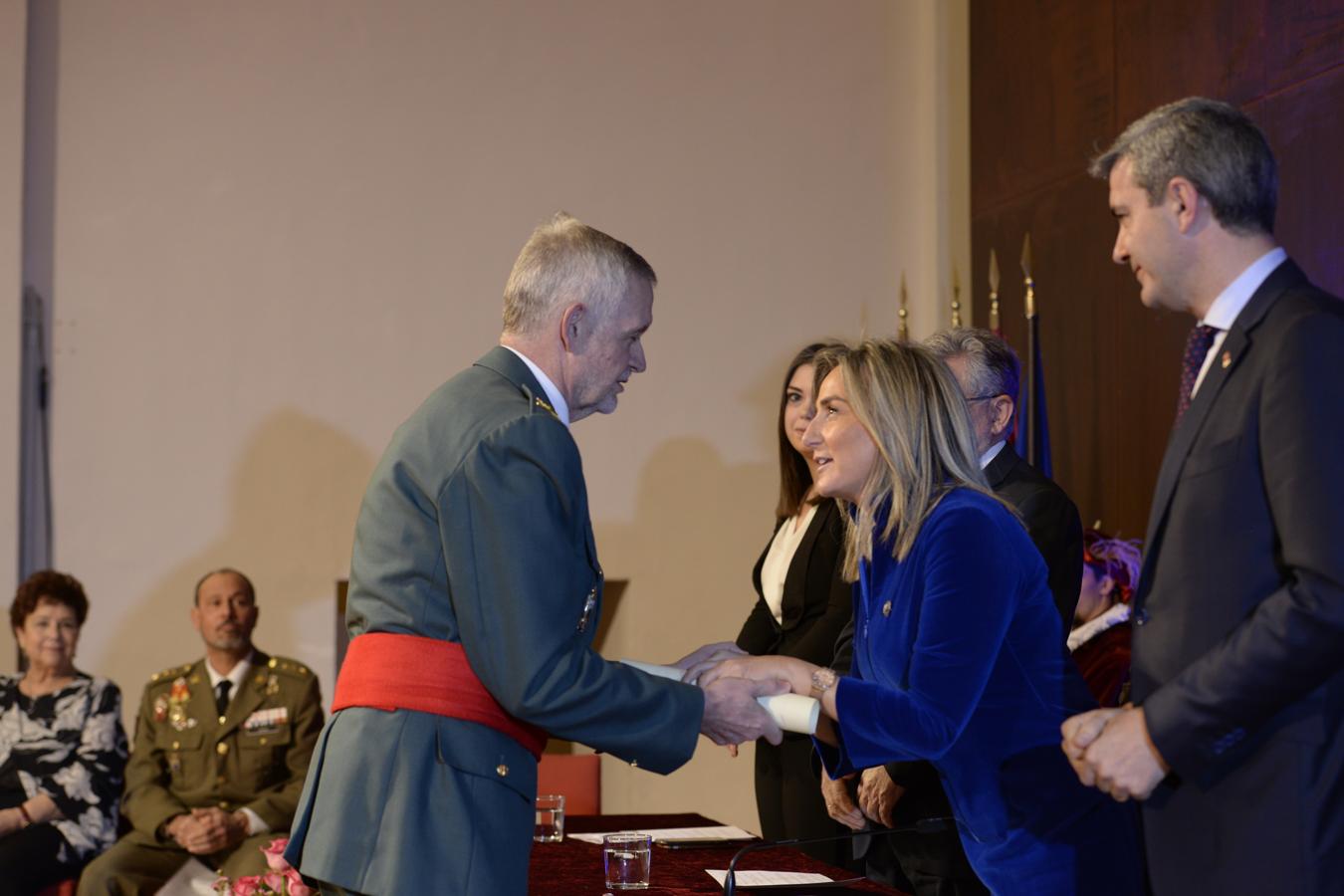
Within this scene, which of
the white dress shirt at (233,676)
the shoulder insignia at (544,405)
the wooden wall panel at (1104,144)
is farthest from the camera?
the white dress shirt at (233,676)

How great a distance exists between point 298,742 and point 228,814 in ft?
1.04

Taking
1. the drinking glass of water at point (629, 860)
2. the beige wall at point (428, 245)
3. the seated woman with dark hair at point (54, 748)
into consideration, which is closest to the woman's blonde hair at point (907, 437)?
the drinking glass of water at point (629, 860)

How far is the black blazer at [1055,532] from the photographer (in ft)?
10.1

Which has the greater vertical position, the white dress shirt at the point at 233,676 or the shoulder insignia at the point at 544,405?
the shoulder insignia at the point at 544,405

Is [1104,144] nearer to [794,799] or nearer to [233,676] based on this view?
[794,799]

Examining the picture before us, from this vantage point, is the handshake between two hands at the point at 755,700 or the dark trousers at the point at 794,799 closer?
the handshake between two hands at the point at 755,700

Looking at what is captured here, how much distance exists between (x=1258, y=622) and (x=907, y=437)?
2.60 ft

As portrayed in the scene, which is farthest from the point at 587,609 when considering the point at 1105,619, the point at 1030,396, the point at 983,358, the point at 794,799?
the point at 1030,396

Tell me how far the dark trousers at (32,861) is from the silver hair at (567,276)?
3.14 m

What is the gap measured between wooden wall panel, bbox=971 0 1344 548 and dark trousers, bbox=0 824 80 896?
3.52 meters

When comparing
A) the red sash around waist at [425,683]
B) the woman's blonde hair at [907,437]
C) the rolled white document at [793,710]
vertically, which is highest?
the woman's blonde hair at [907,437]

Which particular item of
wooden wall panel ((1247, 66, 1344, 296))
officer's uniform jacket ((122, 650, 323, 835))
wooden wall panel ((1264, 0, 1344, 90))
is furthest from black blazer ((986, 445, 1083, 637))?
officer's uniform jacket ((122, 650, 323, 835))

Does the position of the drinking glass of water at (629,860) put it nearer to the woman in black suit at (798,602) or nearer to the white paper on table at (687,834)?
the white paper on table at (687,834)

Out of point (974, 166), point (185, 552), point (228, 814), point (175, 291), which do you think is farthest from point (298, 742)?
point (974, 166)
